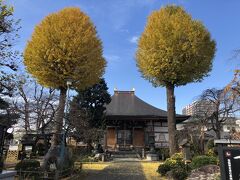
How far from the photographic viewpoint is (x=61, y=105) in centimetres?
2025

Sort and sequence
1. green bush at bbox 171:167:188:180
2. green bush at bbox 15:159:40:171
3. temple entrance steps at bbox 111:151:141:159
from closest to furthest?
1. green bush at bbox 15:159:40:171
2. green bush at bbox 171:167:188:180
3. temple entrance steps at bbox 111:151:141:159

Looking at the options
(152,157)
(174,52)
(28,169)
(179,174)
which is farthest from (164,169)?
(152,157)

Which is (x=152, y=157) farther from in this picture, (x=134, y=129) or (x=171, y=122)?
(x=134, y=129)

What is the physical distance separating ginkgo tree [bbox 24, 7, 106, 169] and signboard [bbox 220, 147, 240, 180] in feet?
52.9

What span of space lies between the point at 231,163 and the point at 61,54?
16991 millimetres

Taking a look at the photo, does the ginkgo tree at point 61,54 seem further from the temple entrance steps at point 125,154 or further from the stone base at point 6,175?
the temple entrance steps at point 125,154

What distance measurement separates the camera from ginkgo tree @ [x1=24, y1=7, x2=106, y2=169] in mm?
19864

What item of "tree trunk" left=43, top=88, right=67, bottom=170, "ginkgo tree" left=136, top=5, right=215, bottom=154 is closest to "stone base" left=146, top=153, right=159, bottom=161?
"ginkgo tree" left=136, top=5, right=215, bottom=154

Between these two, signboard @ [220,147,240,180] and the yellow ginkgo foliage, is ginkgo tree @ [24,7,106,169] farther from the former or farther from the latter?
signboard @ [220,147,240,180]

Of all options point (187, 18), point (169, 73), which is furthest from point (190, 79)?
point (187, 18)

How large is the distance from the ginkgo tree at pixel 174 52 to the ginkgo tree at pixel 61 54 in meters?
4.40

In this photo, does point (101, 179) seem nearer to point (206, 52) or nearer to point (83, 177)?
point (83, 177)

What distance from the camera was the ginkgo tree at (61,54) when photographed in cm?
1986

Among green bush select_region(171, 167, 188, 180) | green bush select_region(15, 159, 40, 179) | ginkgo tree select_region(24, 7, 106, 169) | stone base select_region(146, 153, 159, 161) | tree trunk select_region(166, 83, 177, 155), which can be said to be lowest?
green bush select_region(171, 167, 188, 180)
